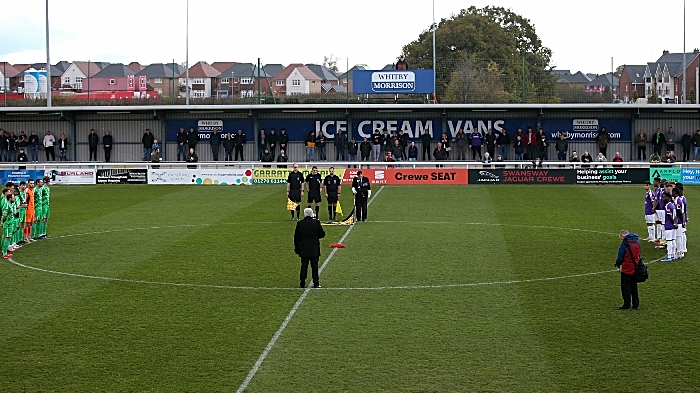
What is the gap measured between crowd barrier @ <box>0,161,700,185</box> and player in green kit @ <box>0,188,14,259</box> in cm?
2068

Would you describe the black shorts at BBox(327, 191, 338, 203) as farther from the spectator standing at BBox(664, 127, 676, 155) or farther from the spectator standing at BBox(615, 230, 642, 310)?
the spectator standing at BBox(664, 127, 676, 155)

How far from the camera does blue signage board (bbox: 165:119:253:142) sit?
51.7 m

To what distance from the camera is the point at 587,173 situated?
141 feet

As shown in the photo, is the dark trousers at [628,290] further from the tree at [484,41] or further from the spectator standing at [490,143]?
the tree at [484,41]

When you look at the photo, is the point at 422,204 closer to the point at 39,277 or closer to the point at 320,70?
the point at 39,277

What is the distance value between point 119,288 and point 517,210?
17.7 m

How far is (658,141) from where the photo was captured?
47.4 m

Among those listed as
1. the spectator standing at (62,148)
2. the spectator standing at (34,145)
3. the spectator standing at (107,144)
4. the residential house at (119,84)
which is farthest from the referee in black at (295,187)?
the residential house at (119,84)

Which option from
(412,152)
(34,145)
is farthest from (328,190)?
(34,145)

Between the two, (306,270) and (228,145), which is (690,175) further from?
(306,270)

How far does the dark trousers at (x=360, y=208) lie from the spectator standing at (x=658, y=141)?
23798mm

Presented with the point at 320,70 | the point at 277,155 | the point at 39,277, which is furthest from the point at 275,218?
the point at 320,70

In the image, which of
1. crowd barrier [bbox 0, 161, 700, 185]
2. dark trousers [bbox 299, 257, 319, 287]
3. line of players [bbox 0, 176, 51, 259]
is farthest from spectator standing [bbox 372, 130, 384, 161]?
dark trousers [bbox 299, 257, 319, 287]

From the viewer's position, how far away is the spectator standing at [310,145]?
161 ft
